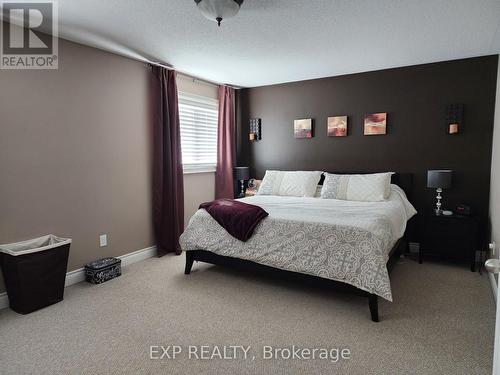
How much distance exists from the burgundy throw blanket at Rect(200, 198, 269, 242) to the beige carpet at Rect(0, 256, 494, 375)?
1.81 feet

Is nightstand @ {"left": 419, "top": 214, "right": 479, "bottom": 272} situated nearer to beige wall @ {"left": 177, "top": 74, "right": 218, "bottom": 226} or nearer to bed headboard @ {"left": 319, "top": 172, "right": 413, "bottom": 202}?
bed headboard @ {"left": 319, "top": 172, "right": 413, "bottom": 202}

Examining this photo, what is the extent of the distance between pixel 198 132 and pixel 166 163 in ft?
3.05

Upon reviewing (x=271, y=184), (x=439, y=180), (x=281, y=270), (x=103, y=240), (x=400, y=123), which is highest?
(x=400, y=123)

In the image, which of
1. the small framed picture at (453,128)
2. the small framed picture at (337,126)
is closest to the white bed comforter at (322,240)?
the small framed picture at (453,128)

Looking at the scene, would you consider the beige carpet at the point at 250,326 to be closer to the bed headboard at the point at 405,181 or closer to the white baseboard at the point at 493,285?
the white baseboard at the point at 493,285

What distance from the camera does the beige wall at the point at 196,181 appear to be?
4.60 meters

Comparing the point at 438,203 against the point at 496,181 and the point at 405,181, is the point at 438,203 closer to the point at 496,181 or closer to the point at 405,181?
the point at 405,181

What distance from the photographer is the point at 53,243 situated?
299 cm

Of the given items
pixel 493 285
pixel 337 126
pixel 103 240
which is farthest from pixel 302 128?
pixel 103 240

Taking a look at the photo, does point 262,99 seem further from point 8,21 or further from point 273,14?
point 8,21

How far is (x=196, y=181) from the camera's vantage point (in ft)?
15.8

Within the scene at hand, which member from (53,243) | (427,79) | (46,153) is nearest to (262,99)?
(427,79)

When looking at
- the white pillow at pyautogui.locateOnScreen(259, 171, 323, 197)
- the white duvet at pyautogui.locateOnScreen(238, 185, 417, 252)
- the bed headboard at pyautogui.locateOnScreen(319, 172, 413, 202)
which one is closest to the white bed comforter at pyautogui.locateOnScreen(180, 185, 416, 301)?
the white duvet at pyautogui.locateOnScreen(238, 185, 417, 252)

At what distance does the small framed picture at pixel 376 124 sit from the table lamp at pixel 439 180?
884mm
